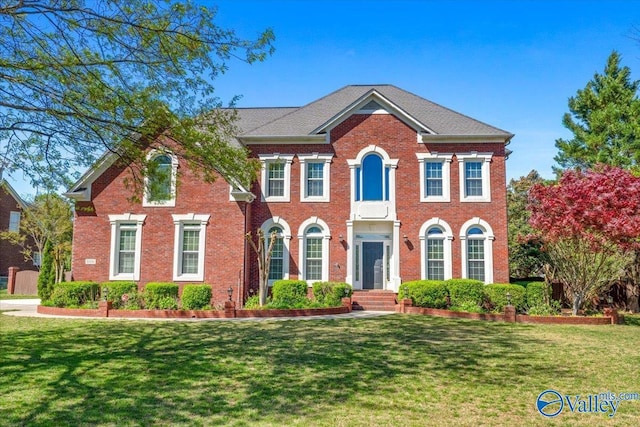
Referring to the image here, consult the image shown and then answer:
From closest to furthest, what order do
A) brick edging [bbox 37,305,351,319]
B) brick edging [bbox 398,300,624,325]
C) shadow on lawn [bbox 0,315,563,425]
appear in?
1. shadow on lawn [bbox 0,315,563,425]
2. brick edging [bbox 398,300,624,325]
3. brick edging [bbox 37,305,351,319]

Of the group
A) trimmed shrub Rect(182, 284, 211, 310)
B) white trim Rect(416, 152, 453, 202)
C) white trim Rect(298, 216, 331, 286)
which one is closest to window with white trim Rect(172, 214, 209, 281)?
trimmed shrub Rect(182, 284, 211, 310)

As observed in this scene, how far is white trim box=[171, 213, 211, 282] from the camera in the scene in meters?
18.7

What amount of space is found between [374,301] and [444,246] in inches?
151

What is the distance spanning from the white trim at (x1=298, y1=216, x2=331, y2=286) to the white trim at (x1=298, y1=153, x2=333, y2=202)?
2.94 feet

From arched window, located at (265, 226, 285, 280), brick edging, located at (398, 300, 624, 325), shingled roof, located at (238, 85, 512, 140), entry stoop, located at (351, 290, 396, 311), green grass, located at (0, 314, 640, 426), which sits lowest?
green grass, located at (0, 314, 640, 426)

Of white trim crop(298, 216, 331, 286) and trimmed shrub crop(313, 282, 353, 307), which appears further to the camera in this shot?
white trim crop(298, 216, 331, 286)

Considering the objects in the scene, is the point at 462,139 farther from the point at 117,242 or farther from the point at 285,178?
the point at 117,242

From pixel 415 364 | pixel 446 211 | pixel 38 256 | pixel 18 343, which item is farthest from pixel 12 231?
pixel 415 364

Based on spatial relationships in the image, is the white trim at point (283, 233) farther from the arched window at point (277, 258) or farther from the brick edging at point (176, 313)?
the brick edging at point (176, 313)

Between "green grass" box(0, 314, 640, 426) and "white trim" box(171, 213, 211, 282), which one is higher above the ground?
"white trim" box(171, 213, 211, 282)

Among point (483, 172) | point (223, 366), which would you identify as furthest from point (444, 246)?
point (223, 366)

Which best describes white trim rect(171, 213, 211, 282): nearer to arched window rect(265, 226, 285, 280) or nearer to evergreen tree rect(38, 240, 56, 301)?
arched window rect(265, 226, 285, 280)

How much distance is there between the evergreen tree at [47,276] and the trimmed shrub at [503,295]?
54.1ft

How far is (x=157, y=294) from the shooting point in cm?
1711
